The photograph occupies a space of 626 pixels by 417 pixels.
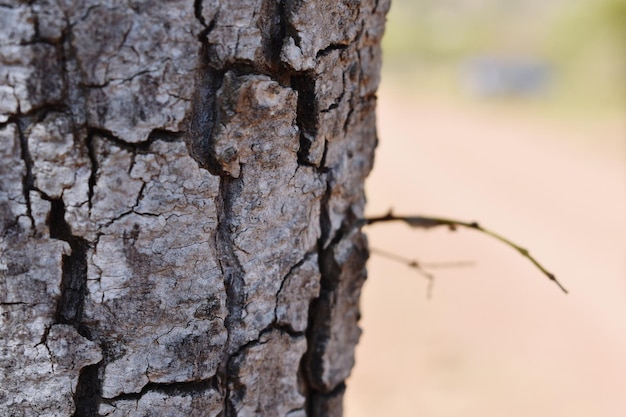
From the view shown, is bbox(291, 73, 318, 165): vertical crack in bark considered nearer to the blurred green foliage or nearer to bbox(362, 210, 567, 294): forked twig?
bbox(362, 210, 567, 294): forked twig

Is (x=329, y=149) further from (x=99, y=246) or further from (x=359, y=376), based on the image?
(x=359, y=376)

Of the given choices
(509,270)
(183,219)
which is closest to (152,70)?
(183,219)

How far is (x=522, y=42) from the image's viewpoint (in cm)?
A: 1698

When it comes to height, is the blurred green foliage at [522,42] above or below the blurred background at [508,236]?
above

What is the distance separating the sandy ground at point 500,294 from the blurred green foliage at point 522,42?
3.36 metres

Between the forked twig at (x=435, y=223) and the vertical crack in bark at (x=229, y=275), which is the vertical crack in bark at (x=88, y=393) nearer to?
the vertical crack in bark at (x=229, y=275)

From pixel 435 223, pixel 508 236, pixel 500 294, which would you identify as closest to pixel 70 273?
pixel 435 223

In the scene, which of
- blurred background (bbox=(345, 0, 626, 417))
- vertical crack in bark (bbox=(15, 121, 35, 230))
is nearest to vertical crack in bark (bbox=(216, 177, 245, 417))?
vertical crack in bark (bbox=(15, 121, 35, 230))

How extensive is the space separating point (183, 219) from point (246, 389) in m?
0.28

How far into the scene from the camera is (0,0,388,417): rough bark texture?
2.36 feet

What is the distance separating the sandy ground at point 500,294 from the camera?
3453 mm

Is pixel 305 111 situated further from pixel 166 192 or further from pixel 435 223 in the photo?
pixel 435 223

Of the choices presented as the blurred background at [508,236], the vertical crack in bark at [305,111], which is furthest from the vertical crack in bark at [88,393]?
the blurred background at [508,236]

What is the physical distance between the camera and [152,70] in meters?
0.74
